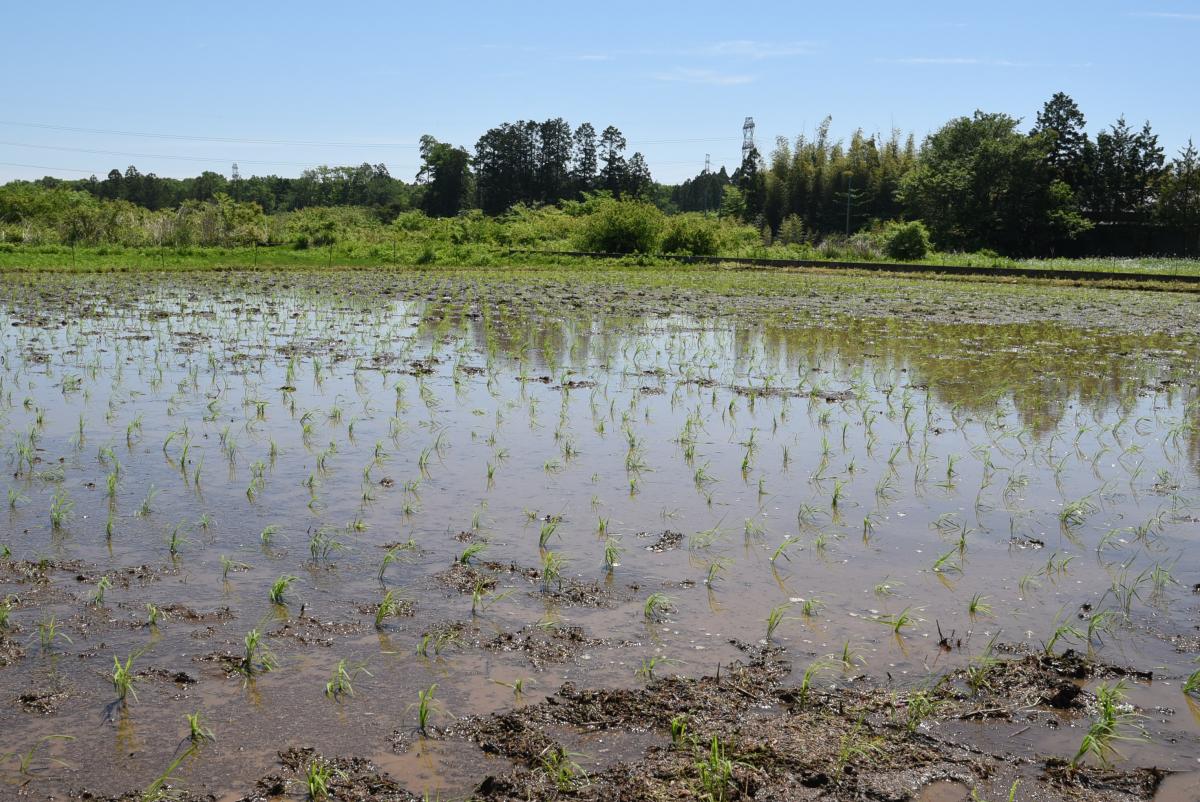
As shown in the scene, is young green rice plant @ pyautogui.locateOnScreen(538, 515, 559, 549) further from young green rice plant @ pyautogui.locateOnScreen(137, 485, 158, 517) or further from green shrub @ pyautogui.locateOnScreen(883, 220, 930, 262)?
green shrub @ pyautogui.locateOnScreen(883, 220, 930, 262)

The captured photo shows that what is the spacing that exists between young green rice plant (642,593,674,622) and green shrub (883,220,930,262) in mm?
31315

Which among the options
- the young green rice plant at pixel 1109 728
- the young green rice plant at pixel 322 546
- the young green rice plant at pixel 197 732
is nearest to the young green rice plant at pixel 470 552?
the young green rice plant at pixel 322 546

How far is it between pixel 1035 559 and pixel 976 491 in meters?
1.21

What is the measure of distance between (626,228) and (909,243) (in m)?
10.1

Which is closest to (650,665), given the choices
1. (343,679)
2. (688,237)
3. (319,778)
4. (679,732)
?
(679,732)

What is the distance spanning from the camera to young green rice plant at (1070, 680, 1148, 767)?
9.65 feet

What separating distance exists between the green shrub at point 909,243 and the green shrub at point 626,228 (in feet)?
27.8

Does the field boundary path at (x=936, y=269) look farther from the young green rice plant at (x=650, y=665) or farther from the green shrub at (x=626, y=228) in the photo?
the young green rice plant at (x=650, y=665)

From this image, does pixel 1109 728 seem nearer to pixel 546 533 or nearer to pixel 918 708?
pixel 918 708

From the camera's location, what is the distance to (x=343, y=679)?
326 centimetres

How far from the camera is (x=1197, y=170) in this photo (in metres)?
38.0

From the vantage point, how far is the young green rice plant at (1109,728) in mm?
2941

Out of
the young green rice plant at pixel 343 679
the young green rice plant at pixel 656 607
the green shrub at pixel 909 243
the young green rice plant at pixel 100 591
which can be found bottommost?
the young green rice plant at pixel 343 679

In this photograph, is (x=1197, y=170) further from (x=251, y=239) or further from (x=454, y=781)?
(x=454, y=781)
